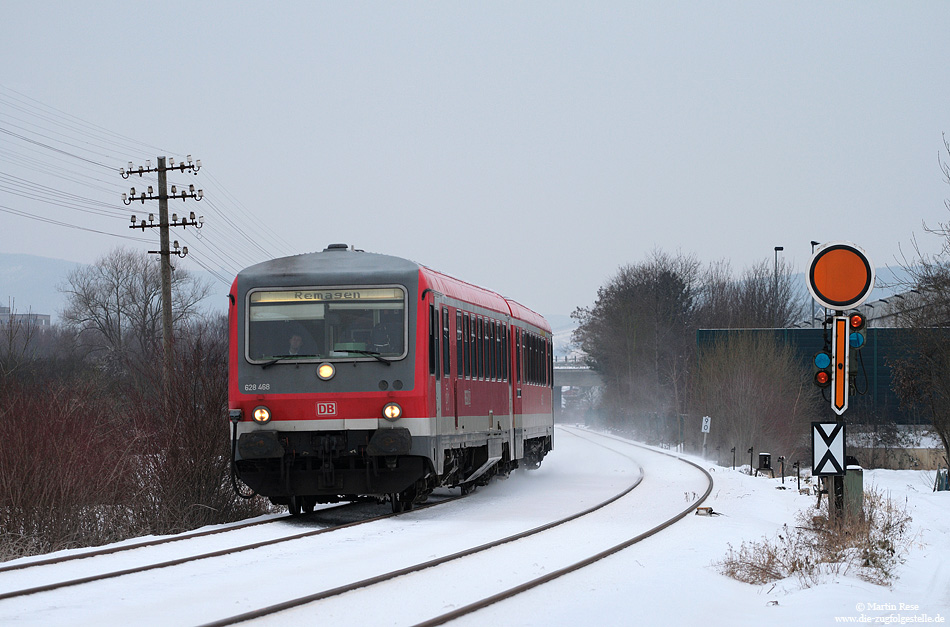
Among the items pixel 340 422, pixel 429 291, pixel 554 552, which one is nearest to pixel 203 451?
pixel 340 422

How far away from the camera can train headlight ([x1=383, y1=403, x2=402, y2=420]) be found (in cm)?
1504

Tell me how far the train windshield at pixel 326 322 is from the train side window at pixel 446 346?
1.29 metres

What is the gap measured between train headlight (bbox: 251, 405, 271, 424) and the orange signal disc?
700cm

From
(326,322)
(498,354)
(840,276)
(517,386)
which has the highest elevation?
(840,276)

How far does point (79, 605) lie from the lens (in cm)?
861

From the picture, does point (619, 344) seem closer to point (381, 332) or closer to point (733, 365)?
point (733, 365)

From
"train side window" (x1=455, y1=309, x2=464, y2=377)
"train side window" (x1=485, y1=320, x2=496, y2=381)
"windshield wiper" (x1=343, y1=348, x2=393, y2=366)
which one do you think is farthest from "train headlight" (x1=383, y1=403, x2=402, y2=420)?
"train side window" (x1=485, y1=320, x2=496, y2=381)

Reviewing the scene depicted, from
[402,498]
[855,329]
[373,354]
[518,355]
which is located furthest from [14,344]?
[855,329]

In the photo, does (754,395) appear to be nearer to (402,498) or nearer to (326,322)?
(402,498)

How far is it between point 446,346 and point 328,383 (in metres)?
2.26

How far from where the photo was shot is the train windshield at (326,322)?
50.2ft

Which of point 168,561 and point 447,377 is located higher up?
point 447,377

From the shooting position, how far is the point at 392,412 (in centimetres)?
1505

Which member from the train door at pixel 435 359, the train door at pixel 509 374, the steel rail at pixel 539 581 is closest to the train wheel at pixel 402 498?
the train door at pixel 435 359
